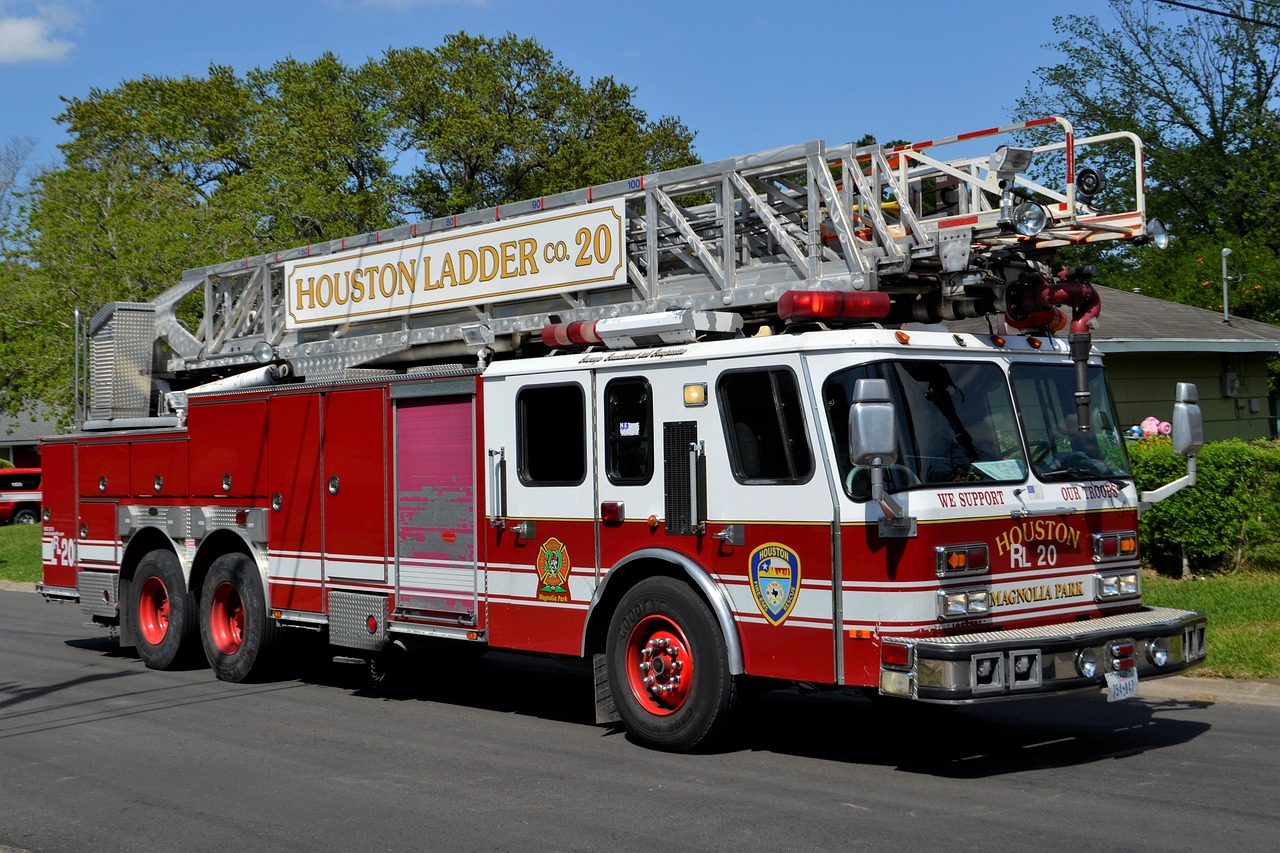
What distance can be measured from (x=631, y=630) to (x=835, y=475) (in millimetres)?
1772

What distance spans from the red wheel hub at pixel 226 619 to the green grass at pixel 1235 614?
25.9ft

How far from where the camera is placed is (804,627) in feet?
24.6

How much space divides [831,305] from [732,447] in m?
1.02

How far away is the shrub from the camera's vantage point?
44.1ft

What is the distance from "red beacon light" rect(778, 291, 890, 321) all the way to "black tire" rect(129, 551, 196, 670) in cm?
712

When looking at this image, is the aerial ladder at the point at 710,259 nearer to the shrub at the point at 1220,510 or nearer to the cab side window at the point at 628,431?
the cab side window at the point at 628,431

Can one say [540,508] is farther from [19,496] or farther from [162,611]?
[19,496]

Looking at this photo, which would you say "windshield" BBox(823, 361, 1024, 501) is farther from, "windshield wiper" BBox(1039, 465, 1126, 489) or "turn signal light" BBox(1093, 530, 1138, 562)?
"turn signal light" BBox(1093, 530, 1138, 562)

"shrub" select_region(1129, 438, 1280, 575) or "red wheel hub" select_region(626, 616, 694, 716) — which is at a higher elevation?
"shrub" select_region(1129, 438, 1280, 575)

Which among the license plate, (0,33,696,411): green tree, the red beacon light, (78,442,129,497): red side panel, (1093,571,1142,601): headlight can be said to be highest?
(0,33,696,411): green tree

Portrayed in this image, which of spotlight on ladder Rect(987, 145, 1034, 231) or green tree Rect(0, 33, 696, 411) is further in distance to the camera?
green tree Rect(0, 33, 696, 411)

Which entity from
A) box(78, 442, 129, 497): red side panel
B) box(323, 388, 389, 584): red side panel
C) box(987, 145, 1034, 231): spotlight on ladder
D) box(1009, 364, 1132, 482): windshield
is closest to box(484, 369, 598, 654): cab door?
box(323, 388, 389, 584): red side panel

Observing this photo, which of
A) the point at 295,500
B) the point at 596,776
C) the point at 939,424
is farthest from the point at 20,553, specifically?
the point at 939,424

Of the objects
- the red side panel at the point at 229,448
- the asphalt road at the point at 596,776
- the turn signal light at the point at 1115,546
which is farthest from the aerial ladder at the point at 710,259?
the asphalt road at the point at 596,776
